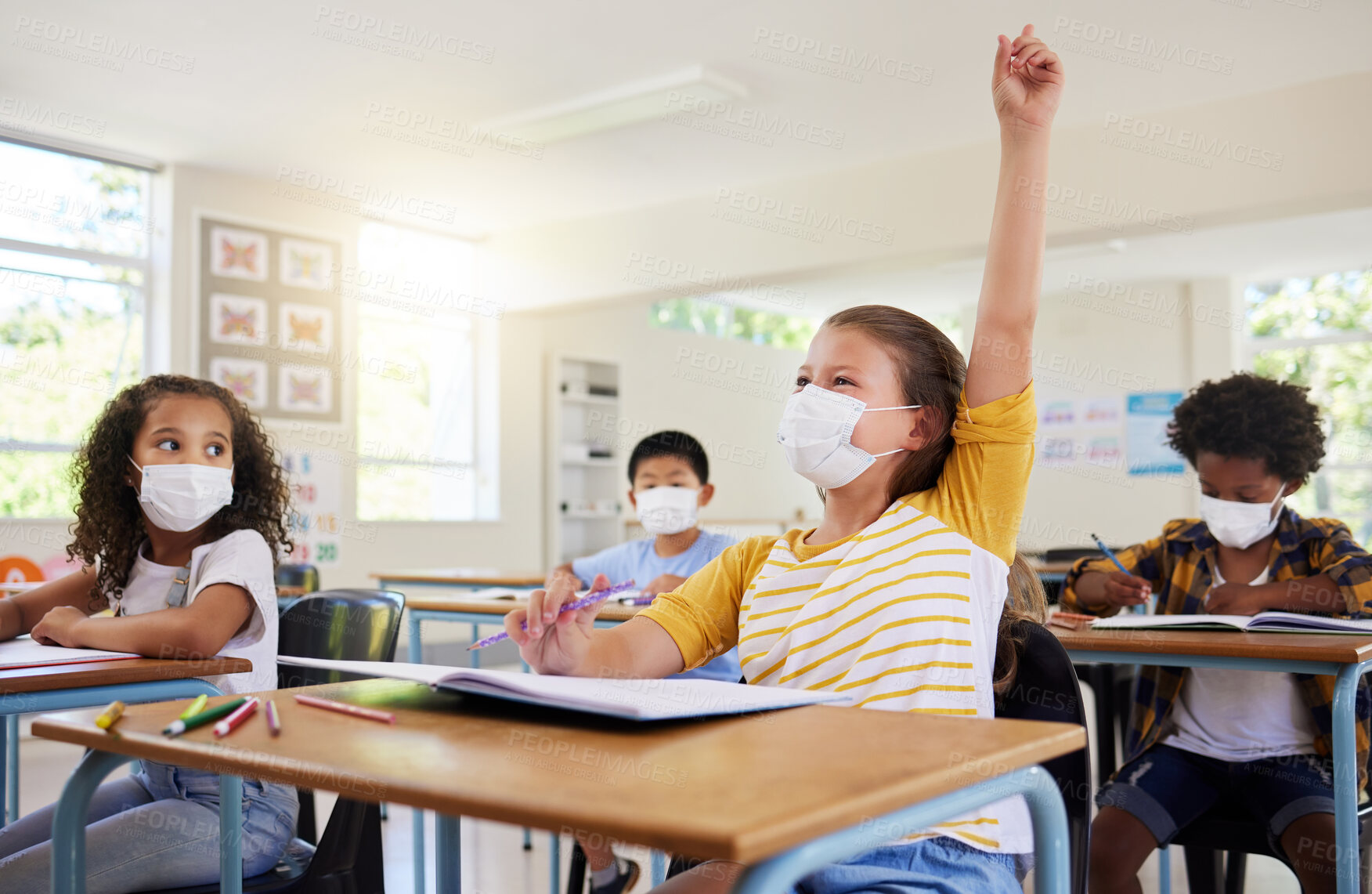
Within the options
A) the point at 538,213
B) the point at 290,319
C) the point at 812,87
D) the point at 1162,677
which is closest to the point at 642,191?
the point at 538,213

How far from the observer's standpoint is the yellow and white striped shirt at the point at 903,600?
1030mm

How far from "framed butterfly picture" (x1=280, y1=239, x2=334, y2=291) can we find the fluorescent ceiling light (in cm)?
163

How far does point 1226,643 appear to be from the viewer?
1.58 meters

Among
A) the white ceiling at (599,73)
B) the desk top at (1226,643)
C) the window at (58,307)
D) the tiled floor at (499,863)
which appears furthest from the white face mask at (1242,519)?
the window at (58,307)

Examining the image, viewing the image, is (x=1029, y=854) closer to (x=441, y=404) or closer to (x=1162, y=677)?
(x=1162, y=677)

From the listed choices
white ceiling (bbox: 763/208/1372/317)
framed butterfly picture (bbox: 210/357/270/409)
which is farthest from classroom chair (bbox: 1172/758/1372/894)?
framed butterfly picture (bbox: 210/357/270/409)

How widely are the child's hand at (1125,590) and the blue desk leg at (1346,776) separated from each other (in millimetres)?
532

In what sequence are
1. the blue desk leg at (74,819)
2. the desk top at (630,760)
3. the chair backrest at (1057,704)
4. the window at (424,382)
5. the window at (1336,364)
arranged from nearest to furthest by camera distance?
the desk top at (630,760)
the blue desk leg at (74,819)
the chair backrest at (1057,704)
the window at (424,382)
the window at (1336,364)

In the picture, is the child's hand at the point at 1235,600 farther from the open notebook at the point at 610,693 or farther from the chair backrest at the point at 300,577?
the chair backrest at the point at 300,577

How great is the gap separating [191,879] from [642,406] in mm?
7605

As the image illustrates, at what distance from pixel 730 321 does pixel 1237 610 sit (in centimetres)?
841

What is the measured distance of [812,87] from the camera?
4.94 meters

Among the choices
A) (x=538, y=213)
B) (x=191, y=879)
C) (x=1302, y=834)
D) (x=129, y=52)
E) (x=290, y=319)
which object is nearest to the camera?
(x=191, y=879)

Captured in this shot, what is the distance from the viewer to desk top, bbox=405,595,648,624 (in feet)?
7.44
